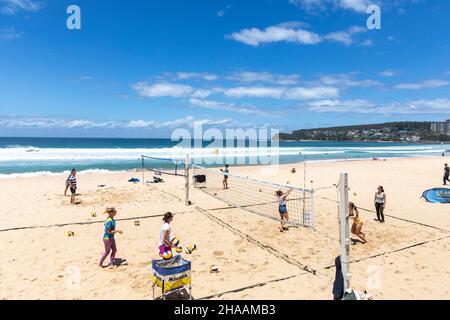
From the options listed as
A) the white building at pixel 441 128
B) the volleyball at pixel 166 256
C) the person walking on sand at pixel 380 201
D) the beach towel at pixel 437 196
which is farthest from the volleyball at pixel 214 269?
the white building at pixel 441 128

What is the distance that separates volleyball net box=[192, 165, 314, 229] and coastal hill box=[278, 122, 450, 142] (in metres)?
173

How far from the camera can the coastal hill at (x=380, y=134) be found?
169 metres

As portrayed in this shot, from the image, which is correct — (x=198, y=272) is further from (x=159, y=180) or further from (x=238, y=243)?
(x=159, y=180)

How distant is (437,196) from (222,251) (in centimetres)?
1108

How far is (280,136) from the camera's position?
195000 mm

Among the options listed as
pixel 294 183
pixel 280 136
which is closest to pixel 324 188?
pixel 294 183

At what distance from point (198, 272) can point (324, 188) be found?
43.2 feet

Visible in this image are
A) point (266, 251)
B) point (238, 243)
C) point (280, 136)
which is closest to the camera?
point (266, 251)

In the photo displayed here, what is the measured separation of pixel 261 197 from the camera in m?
15.9

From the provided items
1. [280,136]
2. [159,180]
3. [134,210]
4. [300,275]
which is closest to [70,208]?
[134,210]

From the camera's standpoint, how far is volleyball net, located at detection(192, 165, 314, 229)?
11105mm

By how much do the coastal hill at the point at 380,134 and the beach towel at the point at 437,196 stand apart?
172178 mm
